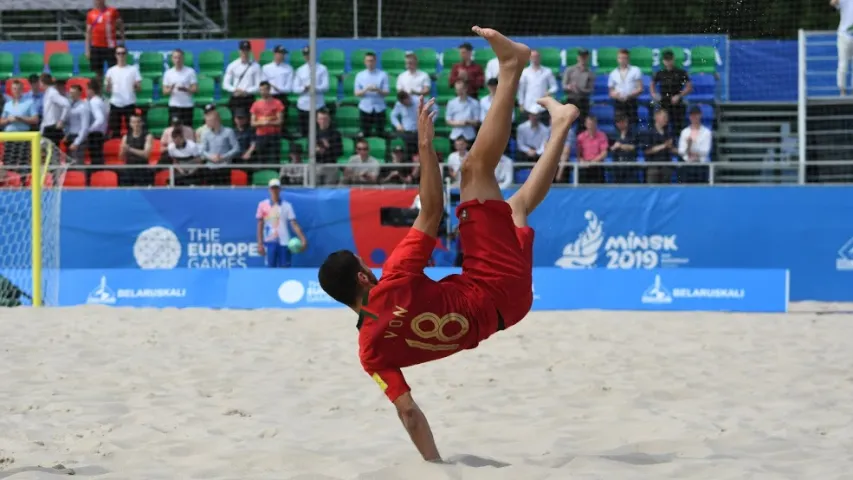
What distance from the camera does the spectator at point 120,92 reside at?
1376 cm

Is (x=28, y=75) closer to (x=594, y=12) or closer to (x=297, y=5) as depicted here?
(x=297, y=5)

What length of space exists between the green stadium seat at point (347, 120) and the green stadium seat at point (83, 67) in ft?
11.3

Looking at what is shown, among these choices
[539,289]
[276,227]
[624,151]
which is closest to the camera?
[539,289]

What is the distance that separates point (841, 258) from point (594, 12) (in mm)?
9207

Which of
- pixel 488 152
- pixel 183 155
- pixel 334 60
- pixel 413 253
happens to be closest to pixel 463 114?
pixel 334 60

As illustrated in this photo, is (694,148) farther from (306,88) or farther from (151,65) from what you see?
(151,65)

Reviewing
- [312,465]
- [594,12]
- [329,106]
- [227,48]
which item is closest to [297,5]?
[227,48]

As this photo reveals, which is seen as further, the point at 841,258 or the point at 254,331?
the point at 841,258

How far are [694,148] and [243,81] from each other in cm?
526

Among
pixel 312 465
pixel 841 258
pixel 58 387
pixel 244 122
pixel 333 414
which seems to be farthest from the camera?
pixel 244 122

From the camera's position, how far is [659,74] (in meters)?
12.4

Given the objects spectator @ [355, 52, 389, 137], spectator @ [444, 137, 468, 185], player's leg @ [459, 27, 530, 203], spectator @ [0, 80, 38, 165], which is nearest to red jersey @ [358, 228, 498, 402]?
player's leg @ [459, 27, 530, 203]

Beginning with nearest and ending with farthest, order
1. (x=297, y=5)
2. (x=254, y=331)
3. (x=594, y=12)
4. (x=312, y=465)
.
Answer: (x=312, y=465) → (x=254, y=331) → (x=297, y=5) → (x=594, y=12)

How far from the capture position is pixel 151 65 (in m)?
15.0
